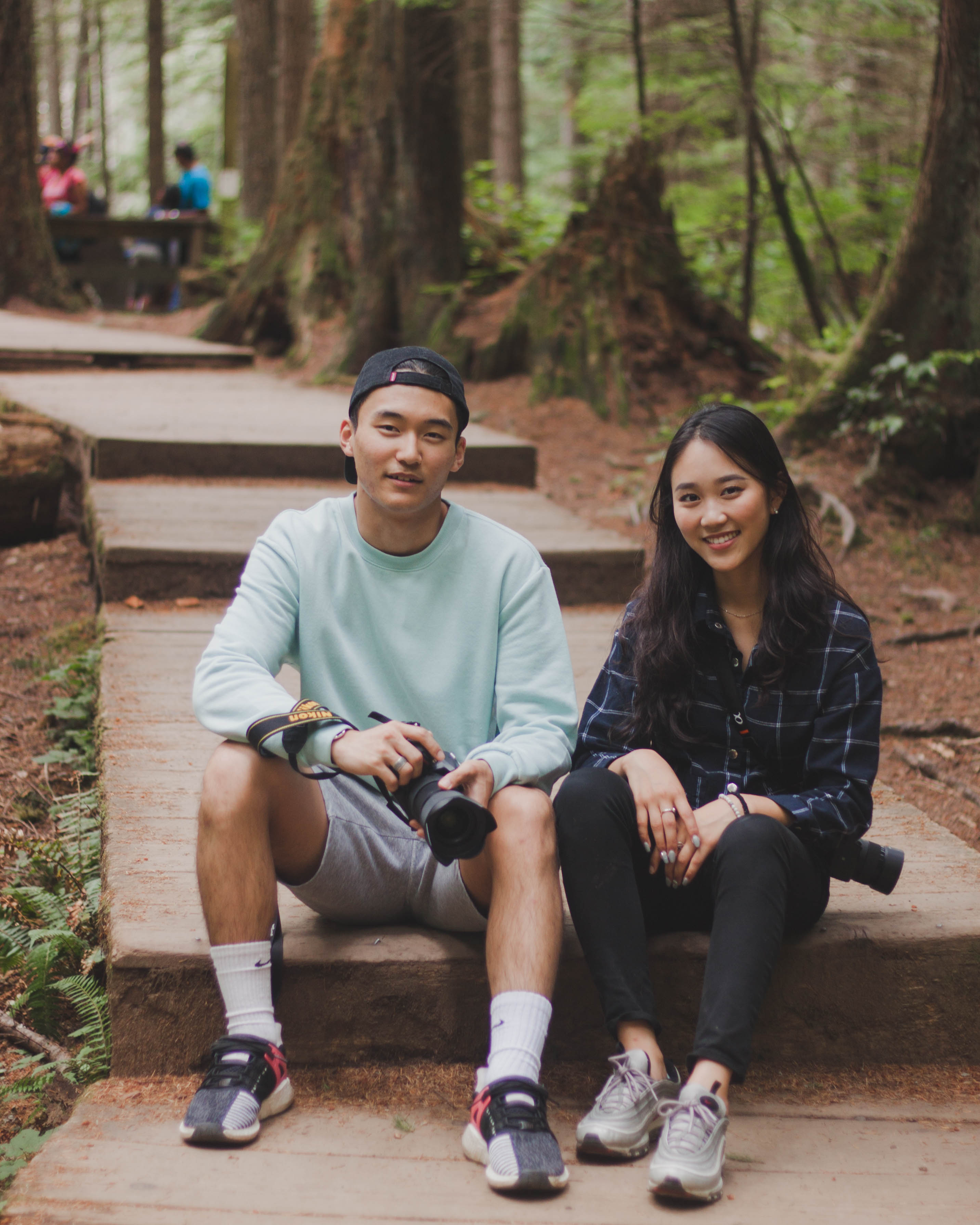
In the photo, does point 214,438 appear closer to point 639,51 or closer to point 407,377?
point 407,377

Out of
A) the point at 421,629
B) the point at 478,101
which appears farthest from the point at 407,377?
the point at 478,101

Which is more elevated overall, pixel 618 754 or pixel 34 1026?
pixel 618 754

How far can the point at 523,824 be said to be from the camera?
2297 millimetres

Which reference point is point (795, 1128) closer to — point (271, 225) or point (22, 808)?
point (22, 808)

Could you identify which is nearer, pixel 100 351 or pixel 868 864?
pixel 868 864

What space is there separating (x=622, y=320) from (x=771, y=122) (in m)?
1.68

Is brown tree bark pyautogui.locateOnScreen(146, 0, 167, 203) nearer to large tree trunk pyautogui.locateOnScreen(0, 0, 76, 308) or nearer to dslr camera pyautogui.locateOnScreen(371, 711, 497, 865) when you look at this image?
large tree trunk pyautogui.locateOnScreen(0, 0, 76, 308)

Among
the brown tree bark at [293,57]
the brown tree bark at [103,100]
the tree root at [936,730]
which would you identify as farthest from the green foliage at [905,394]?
the brown tree bark at [103,100]

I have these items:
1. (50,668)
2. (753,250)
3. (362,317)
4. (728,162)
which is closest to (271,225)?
(362,317)

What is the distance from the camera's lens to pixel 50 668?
462 cm

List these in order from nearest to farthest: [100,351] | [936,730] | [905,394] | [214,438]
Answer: [936,730] < [214,438] < [905,394] < [100,351]

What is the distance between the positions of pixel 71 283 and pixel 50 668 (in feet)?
40.2

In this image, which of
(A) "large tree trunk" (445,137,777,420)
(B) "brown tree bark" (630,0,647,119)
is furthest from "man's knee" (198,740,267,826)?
(B) "brown tree bark" (630,0,647,119)

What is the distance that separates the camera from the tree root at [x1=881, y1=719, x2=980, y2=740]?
4.46 metres
